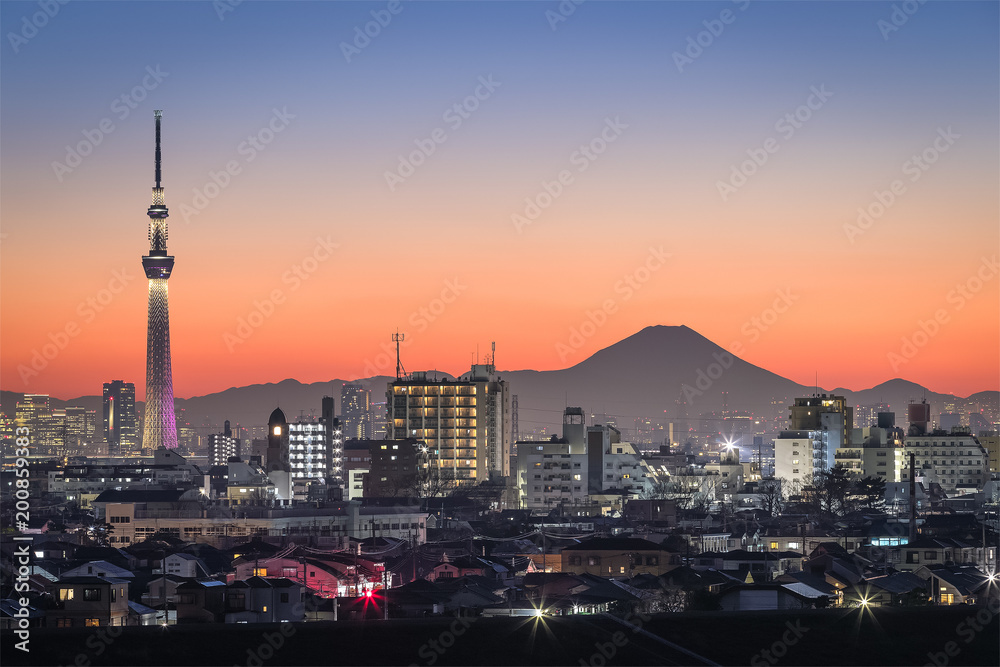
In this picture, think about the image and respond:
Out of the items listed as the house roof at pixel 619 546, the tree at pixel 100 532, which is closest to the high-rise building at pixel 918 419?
the tree at pixel 100 532

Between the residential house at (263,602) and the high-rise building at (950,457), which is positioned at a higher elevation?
the high-rise building at (950,457)

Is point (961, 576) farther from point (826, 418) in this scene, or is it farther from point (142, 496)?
point (826, 418)

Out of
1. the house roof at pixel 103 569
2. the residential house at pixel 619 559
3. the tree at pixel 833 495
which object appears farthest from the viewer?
the tree at pixel 833 495

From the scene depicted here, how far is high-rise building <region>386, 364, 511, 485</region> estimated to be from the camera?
12750cm

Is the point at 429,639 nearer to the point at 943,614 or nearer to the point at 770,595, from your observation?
the point at 770,595

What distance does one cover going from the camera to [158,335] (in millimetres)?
174500

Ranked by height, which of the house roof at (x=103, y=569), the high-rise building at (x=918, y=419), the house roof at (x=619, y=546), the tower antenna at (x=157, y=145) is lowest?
the house roof at (x=619, y=546)

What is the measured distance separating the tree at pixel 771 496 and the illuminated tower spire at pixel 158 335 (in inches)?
3018

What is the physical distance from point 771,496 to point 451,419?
37.0 metres

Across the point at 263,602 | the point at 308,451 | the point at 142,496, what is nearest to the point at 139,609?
the point at 263,602

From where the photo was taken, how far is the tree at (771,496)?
95.1 meters

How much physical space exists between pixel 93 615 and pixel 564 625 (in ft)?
33.6

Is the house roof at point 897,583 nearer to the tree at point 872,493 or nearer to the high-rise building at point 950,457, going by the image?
the tree at point 872,493

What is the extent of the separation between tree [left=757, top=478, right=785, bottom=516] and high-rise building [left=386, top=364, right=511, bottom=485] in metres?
21.7
